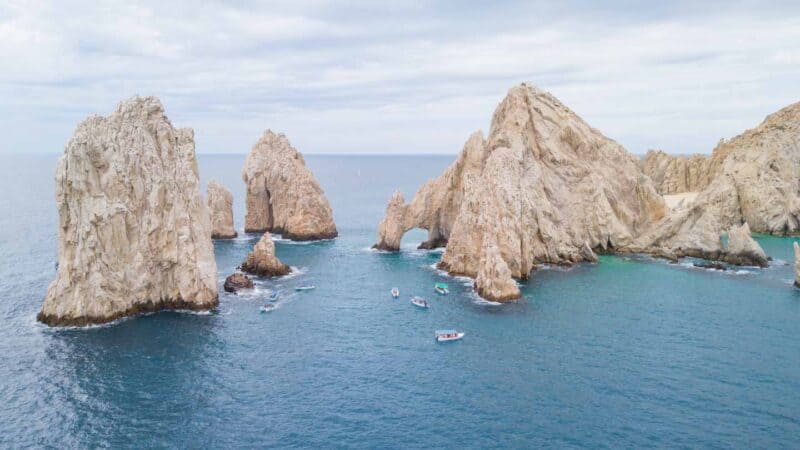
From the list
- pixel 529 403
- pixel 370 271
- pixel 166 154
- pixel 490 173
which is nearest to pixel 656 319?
pixel 529 403

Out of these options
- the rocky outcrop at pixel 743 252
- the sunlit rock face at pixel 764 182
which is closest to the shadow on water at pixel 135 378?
the rocky outcrop at pixel 743 252

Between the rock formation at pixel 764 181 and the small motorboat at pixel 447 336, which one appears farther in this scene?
the rock formation at pixel 764 181

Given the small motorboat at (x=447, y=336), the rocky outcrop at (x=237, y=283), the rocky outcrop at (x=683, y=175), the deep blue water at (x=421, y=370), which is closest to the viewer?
the deep blue water at (x=421, y=370)

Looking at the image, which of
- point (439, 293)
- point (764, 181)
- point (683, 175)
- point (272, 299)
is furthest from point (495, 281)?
point (683, 175)

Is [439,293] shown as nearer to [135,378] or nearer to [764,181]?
[135,378]

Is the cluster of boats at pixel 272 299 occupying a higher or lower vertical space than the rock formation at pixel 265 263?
lower

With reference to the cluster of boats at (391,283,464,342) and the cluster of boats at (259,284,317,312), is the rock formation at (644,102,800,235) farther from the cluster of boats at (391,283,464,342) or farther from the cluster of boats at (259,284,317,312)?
the cluster of boats at (259,284,317,312)

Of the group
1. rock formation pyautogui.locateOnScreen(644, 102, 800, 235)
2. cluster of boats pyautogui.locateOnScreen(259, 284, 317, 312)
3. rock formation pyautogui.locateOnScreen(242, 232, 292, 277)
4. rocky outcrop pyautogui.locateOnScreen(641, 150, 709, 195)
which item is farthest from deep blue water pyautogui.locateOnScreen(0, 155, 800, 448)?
rocky outcrop pyautogui.locateOnScreen(641, 150, 709, 195)

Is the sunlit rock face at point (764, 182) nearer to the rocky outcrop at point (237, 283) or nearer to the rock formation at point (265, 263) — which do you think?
the rock formation at point (265, 263)
